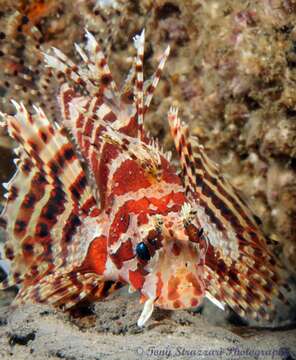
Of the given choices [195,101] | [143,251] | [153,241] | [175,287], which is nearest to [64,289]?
[143,251]

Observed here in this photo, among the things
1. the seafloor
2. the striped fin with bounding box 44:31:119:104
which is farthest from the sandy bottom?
the striped fin with bounding box 44:31:119:104

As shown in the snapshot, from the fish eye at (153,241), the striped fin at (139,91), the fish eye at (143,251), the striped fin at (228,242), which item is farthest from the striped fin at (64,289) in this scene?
the striped fin at (139,91)

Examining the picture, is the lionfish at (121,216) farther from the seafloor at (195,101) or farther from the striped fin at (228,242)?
the seafloor at (195,101)

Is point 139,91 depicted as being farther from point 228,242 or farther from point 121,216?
point 228,242

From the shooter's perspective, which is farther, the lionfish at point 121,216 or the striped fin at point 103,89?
the striped fin at point 103,89

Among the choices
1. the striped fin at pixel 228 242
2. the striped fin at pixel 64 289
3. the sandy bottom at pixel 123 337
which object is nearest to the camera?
the sandy bottom at pixel 123 337

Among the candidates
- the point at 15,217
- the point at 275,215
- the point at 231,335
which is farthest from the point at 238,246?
the point at 15,217

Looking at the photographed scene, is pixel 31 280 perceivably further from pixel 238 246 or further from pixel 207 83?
pixel 207 83
